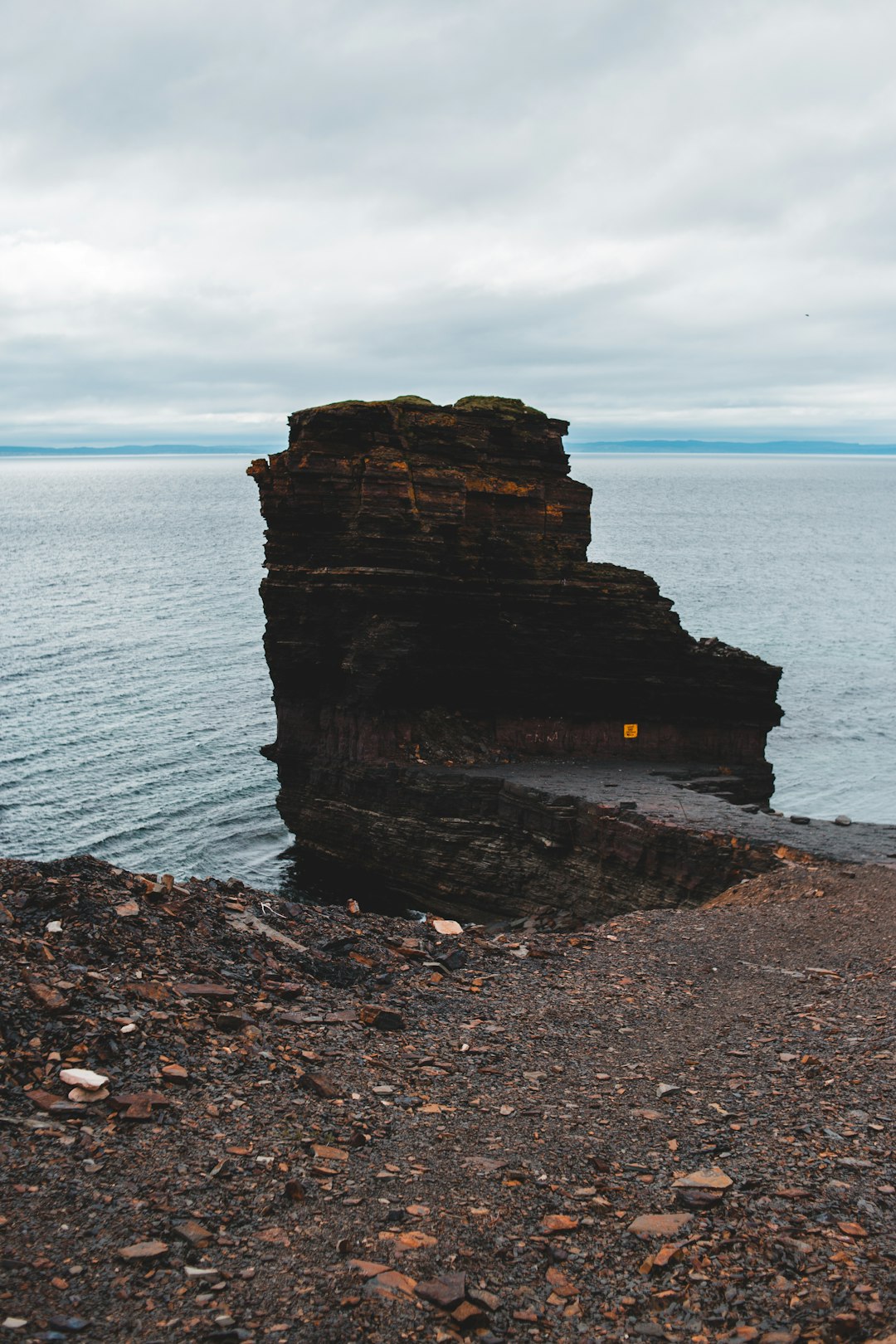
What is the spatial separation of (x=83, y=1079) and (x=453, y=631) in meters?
24.2

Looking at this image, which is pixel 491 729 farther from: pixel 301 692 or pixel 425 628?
pixel 301 692

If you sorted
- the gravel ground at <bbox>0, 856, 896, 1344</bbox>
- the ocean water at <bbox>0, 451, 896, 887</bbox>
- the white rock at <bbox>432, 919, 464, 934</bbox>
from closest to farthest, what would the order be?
the gravel ground at <bbox>0, 856, 896, 1344</bbox>
the white rock at <bbox>432, 919, 464, 934</bbox>
the ocean water at <bbox>0, 451, 896, 887</bbox>

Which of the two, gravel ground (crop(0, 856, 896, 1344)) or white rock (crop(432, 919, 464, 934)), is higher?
gravel ground (crop(0, 856, 896, 1344))

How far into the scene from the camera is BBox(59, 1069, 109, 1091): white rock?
1013 centimetres

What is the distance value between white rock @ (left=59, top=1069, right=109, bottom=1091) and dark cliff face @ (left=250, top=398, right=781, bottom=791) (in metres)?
22.6

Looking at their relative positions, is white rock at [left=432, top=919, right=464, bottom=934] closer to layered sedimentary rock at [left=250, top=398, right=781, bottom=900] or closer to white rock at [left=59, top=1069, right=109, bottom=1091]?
white rock at [left=59, top=1069, right=109, bottom=1091]

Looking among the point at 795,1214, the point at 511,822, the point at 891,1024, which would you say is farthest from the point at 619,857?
the point at 795,1214

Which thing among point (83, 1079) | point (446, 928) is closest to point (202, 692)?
point (446, 928)

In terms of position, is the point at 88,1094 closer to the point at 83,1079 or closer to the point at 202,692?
the point at 83,1079

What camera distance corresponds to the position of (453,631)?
110ft

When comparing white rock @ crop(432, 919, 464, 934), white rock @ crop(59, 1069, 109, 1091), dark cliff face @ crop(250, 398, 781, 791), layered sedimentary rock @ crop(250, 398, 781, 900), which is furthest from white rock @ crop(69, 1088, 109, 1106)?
dark cliff face @ crop(250, 398, 781, 791)

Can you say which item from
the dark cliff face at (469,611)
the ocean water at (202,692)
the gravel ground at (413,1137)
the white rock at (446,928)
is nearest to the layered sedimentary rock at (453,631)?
the dark cliff face at (469,611)

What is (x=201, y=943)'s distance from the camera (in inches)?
587

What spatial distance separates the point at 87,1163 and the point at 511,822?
21269mm
